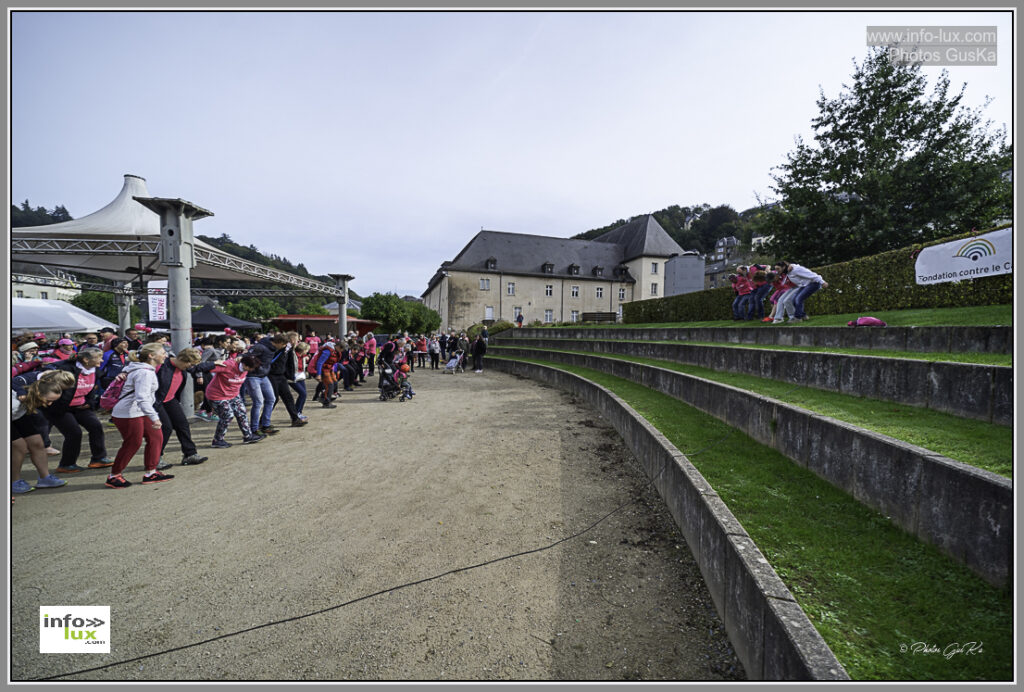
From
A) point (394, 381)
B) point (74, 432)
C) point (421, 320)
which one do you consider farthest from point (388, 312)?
point (74, 432)

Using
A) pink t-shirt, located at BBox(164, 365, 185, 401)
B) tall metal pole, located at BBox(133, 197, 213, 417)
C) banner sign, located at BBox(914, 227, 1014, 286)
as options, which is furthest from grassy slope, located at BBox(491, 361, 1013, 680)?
tall metal pole, located at BBox(133, 197, 213, 417)

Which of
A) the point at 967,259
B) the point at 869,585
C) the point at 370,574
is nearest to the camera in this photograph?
the point at 869,585

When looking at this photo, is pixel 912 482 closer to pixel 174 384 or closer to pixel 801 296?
pixel 174 384

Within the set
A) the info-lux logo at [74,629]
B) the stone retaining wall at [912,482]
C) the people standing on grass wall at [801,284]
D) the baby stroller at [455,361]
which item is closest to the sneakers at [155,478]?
the info-lux logo at [74,629]

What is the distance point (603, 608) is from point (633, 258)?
2093 inches

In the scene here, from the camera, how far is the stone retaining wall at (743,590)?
1.69 meters

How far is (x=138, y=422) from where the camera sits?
512 cm

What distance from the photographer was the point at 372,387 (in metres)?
15.2

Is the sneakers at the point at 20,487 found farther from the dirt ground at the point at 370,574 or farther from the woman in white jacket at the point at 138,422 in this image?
the woman in white jacket at the point at 138,422

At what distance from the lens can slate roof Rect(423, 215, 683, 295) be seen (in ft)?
159

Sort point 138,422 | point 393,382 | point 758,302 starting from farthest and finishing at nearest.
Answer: point 758,302 < point 393,382 < point 138,422

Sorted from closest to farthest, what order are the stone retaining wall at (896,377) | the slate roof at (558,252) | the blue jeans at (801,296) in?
the stone retaining wall at (896,377) → the blue jeans at (801,296) → the slate roof at (558,252)

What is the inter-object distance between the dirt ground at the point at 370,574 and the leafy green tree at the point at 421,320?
139ft

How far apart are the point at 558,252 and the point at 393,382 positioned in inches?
1727
